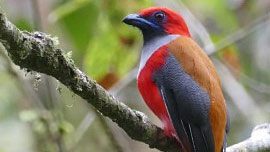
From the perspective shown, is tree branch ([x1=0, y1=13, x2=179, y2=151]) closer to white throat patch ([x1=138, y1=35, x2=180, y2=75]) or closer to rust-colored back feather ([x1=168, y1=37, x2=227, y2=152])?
rust-colored back feather ([x1=168, y1=37, x2=227, y2=152])

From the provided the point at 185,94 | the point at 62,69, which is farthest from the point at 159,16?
the point at 62,69

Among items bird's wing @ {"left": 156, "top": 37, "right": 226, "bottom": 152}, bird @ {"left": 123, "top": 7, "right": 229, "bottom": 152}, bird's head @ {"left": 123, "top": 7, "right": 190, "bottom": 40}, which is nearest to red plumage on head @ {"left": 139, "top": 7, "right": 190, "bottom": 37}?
bird's head @ {"left": 123, "top": 7, "right": 190, "bottom": 40}

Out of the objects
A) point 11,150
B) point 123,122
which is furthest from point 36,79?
point 11,150

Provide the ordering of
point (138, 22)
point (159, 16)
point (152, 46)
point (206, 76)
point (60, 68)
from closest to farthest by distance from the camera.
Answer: point (60, 68) → point (206, 76) → point (152, 46) → point (138, 22) → point (159, 16)

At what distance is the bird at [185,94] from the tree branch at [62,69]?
219 millimetres

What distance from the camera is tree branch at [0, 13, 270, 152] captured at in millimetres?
2398

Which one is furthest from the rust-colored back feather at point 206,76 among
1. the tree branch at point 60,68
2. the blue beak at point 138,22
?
the tree branch at point 60,68

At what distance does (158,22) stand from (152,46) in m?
0.29

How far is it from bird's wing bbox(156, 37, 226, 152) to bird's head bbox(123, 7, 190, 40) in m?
0.39

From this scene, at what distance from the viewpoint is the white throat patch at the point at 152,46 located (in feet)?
12.3

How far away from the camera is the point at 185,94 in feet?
11.4

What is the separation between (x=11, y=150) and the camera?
5.90m

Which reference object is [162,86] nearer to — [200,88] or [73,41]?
[200,88]

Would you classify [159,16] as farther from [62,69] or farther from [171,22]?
[62,69]
